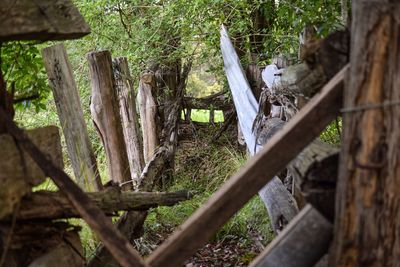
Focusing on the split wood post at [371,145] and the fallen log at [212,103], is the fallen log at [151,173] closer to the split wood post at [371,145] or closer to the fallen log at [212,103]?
the fallen log at [212,103]

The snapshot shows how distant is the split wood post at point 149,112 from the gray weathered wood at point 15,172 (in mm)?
4854

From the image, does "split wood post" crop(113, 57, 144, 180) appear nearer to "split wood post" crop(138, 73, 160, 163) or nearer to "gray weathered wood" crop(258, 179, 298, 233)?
"split wood post" crop(138, 73, 160, 163)

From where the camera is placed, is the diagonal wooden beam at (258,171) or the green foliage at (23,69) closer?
the diagonal wooden beam at (258,171)

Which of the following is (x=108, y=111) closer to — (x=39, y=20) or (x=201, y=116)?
(x=39, y=20)

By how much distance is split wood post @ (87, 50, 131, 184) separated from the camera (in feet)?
14.4

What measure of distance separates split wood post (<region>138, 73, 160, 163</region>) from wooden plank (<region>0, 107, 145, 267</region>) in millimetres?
4967

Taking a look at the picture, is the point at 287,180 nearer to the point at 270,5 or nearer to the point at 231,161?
the point at 231,161

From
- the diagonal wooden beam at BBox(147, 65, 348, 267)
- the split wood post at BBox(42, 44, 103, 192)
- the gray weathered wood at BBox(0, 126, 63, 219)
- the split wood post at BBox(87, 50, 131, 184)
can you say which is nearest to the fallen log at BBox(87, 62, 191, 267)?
the split wood post at BBox(87, 50, 131, 184)

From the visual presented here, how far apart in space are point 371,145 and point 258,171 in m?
0.44

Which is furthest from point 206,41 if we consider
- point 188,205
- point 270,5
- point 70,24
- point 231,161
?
point 70,24

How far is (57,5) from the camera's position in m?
2.23

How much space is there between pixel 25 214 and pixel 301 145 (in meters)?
1.18

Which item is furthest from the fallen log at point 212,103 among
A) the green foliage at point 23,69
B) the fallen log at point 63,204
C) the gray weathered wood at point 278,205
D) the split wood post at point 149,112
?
the fallen log at point 63,204

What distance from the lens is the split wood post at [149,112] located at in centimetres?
709
